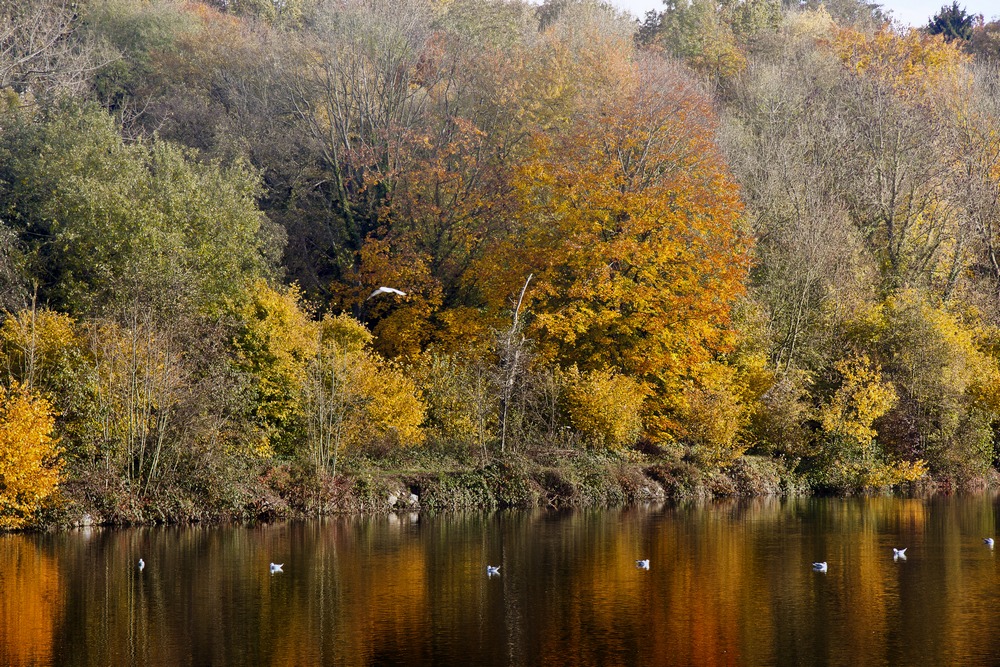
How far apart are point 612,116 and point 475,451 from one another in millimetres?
14035

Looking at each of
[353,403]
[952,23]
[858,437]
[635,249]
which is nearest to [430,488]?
[353,403]

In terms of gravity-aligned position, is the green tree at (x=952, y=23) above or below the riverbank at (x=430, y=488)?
above

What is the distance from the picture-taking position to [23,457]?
28.6 m

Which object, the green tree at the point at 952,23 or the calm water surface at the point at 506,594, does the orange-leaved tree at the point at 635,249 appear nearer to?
the calm water surface at the point at 506,594

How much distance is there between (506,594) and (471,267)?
2565 cm

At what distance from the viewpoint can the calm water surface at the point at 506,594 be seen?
60.1 ft

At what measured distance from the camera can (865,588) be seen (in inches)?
935

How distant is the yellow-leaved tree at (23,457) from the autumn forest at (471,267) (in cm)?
10

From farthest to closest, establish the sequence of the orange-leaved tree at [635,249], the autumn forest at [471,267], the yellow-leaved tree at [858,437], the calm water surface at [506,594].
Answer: the yellow-leaved tree at [858,437]
the orange-leaved tree at [635,249]
the autumn forest at [471,267]
the calm water surface at [506,594]

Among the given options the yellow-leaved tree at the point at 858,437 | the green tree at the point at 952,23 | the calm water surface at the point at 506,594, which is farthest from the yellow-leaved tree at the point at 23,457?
the green tree at the point at 952,23

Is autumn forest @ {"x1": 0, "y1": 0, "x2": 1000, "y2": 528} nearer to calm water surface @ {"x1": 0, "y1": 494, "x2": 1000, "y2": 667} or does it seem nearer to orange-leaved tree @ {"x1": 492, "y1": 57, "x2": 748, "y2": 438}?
orange-leaved tree @ {"x1": 492, "y1": 57, "x2": 748, "y2": 438}

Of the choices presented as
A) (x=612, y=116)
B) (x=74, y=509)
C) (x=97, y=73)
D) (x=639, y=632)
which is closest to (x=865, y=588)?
(x=639, y=632)

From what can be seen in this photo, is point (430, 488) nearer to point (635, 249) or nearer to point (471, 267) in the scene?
point (635, 249)

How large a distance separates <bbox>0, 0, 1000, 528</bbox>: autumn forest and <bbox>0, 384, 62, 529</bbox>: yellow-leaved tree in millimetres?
96
